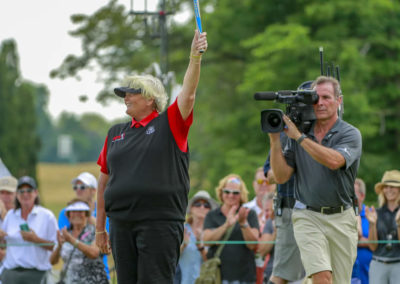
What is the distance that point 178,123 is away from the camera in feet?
17.4

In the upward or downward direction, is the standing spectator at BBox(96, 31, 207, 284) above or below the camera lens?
below

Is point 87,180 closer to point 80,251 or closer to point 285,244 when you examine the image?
point 80,251

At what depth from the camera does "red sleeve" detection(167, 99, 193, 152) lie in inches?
209

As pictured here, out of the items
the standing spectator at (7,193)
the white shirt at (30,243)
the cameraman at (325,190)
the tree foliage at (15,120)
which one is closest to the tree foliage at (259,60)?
the standing spectator at (7,193)

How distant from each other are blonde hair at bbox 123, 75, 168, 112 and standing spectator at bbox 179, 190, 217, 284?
11.9ft

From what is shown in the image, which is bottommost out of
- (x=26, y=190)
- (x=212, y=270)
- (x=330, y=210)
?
(x=212, y=270)

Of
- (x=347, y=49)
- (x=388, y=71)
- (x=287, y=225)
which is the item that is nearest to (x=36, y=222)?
(x=287, y=225)

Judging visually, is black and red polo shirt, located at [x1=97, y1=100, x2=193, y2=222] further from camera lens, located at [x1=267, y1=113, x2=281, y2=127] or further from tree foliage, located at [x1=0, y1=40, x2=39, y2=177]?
tree foliage, located at [x1=0, y1=40, x2=39, y2=177]

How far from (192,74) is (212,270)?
3985mm

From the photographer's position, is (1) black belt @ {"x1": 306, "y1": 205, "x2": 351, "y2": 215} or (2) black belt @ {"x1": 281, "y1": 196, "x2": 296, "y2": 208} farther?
(2) black belt @ {"x1": 281, "y1": 196, "x2": 296, "y2": 208}

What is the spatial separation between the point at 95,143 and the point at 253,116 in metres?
112

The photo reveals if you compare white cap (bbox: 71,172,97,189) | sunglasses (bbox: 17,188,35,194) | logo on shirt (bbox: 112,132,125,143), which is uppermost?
logo on shirt (bbox: 112,132,125,143)

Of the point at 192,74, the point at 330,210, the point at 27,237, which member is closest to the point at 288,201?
the point at 330,210

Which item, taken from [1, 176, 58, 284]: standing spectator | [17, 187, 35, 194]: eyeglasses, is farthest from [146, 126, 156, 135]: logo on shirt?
[17, 187, 35, 194]: eyeglasses
